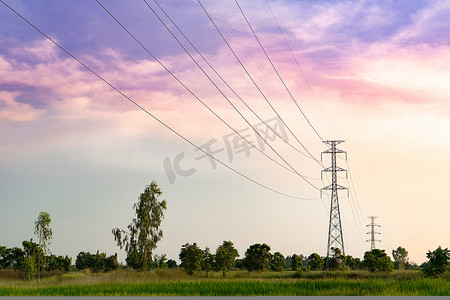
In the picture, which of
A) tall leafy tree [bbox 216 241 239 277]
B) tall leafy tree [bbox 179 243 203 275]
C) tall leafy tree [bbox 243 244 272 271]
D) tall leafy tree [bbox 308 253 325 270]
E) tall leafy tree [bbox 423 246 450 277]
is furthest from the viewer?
tall leafy tree [bbox 308 253 325 270]

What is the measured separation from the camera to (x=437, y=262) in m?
45.9

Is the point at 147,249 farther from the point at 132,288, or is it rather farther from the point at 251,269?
the point at 132,288

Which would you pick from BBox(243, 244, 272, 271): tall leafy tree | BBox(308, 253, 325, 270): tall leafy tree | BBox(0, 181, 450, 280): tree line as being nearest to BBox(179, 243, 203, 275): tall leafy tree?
BBox(0, 181, 450, 280): tree line

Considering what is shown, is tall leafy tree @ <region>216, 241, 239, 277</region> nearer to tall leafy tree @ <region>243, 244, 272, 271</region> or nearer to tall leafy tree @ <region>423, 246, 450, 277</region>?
tall leafy tree @ <region>243, 244, 272, 271</region>

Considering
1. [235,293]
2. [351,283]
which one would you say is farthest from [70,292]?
[351,283]

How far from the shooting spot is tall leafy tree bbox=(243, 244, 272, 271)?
84250 millimetres

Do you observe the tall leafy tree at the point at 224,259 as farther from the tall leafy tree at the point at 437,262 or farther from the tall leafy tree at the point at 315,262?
the tall leafy tree at the point at 437,262

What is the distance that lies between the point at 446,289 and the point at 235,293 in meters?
13.9

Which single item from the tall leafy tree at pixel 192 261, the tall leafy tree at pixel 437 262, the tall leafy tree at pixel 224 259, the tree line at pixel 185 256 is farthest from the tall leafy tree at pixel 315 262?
the tall leafy tree at pixel 437 262

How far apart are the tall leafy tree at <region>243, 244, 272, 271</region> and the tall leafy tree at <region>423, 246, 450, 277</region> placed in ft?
132

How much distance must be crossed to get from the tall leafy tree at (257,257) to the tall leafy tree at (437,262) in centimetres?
4017

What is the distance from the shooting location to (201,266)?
72.0 m

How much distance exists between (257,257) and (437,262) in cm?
4243

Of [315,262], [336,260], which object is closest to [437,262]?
[336,260]
